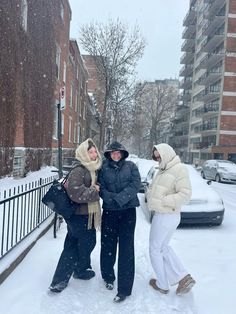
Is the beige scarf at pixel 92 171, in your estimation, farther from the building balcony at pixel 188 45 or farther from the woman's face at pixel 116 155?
the building balcony at pixel 188 45

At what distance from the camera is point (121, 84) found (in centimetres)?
3234

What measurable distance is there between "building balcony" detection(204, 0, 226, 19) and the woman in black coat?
52261 mm

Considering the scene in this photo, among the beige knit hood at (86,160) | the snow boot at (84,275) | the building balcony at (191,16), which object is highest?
the building balcony at (191,16)

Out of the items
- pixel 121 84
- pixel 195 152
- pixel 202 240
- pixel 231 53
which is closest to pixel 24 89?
pixel 202 240

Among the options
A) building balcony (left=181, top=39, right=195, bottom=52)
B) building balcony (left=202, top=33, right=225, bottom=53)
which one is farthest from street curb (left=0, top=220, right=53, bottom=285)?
building balcony (left=181, top=39, right=195, bottom=52)

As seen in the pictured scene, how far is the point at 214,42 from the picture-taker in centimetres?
5147

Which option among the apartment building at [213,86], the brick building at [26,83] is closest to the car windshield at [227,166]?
the brick building at [26,83]

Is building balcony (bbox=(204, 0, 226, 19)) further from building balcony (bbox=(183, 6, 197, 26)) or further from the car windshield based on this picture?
the car windshield

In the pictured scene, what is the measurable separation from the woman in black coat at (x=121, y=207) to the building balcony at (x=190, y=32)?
72019mm

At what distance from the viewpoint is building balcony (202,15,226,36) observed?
49316 millimetres

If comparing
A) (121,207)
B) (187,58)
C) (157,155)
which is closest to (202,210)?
(157,155)

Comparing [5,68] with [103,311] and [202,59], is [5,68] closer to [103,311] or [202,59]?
[103,311]

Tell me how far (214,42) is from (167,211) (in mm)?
52225

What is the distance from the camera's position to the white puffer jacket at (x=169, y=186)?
3.97 metres
